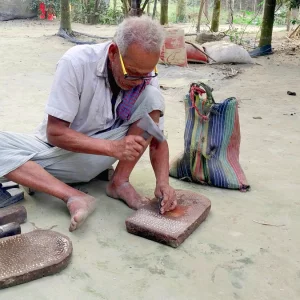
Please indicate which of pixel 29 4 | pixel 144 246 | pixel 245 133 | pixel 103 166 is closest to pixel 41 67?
pixel 245 133

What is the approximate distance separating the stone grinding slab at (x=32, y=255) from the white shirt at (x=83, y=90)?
1.93 feet

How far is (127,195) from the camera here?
98.7 inches

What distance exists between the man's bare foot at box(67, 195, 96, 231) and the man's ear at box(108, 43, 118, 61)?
0.72 m

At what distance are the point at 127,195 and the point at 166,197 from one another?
0.28 m

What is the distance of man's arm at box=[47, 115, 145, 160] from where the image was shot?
7.02ft

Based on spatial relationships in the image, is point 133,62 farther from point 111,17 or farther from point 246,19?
point 246,19

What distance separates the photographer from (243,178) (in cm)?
278

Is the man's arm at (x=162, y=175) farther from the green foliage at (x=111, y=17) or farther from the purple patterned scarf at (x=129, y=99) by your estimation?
the green foliage at (x=111, y=17)

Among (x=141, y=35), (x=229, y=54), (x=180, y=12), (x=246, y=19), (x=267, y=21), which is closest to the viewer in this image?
(x=141, y=35)

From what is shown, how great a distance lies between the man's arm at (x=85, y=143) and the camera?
7.02 feet

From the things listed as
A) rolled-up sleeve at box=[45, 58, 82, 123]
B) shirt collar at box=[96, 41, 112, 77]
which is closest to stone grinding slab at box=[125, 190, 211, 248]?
rolled-up sleeve at box=[45, 58, 82, 123]

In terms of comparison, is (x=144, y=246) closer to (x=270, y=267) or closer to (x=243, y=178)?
(x=270, y=267)

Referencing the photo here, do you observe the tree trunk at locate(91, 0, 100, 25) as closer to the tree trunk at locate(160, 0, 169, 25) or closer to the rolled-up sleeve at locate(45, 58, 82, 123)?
the tree trunk at locate(160, 0, 169, 25)

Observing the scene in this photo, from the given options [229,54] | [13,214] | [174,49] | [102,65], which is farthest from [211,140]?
[229,54]
